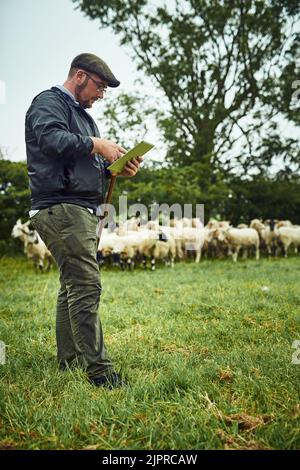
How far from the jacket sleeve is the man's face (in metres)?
0.27

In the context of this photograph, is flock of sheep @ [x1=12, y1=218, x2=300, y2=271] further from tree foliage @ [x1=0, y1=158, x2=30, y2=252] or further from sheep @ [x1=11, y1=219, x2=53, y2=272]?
tree foliage @ [x1=0, y1=158, x2=30, y2=252]

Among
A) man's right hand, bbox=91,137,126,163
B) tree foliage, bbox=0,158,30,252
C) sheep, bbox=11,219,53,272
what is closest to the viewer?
man's right hand, bbox=91,137,126,163

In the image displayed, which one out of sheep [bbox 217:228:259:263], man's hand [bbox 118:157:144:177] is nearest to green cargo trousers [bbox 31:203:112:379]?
man's hand [bbox 118:157:144:177]

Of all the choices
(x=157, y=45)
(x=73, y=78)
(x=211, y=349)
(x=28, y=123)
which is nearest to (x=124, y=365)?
(x=211, y=349)

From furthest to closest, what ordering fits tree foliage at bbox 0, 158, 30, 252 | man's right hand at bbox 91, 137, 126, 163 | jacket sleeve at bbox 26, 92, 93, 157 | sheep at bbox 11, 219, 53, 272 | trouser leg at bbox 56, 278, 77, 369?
tree foliage at bbox 0, 158, 30, 252 → sheep at bbox 11, 219, 53, 272 → trouser leg at bbox 56, 278, 77, 369 → man's right hand at bbox 91, 137, 126, 163 → jacket sleeve at bbox 26, 92, 93, 157

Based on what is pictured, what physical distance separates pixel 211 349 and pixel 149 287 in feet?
14.6

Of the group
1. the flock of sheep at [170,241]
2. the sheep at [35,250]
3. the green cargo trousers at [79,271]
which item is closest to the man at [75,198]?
the green cargo trousers at [79,271]

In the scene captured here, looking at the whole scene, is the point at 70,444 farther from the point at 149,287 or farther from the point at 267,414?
the point at 149,287

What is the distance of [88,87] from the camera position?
343cm

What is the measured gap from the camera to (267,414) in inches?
100

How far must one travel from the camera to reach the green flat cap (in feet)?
11.0

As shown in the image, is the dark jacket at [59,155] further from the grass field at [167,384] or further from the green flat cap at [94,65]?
the grass field at [167,384]

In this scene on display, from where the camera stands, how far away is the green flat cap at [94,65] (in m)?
3.34

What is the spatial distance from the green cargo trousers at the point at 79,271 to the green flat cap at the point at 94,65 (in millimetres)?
1037
